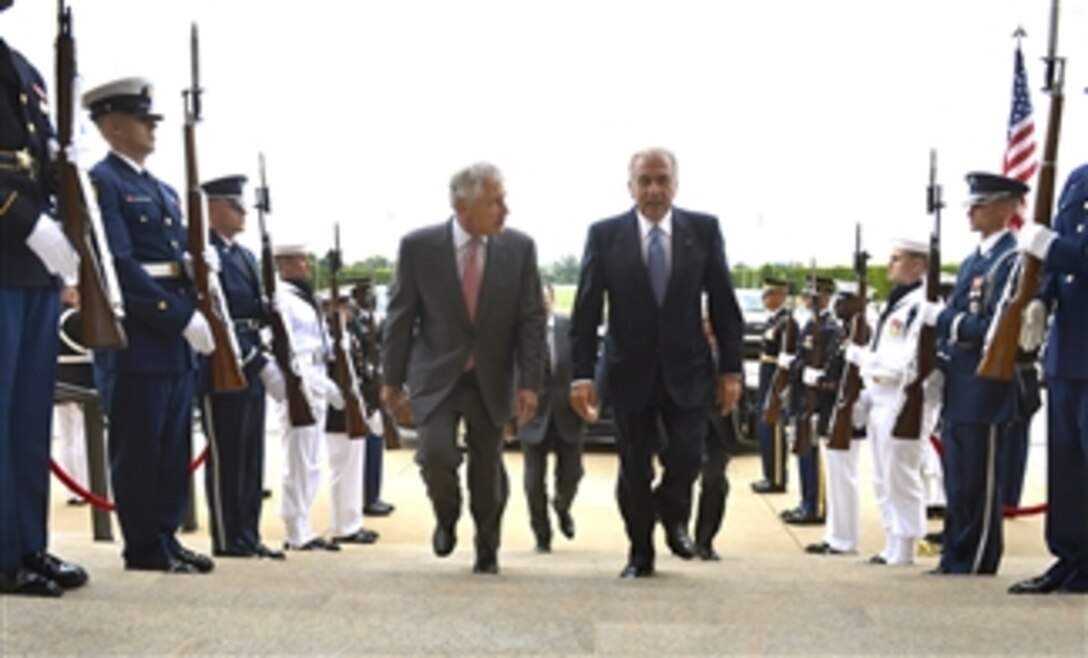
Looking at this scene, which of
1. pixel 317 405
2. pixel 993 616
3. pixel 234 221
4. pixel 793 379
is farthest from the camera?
pixel 793 379

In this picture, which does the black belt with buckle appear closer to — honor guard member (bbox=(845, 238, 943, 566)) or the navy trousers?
the navy trousers

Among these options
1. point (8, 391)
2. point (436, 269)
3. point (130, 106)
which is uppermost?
point (130, 106)

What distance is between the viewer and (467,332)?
5.07 metres

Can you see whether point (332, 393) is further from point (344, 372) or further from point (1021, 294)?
point (1021, 294)

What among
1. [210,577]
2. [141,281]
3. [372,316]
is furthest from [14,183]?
[372,316]

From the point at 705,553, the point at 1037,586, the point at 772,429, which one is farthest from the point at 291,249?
the point at 1037,586

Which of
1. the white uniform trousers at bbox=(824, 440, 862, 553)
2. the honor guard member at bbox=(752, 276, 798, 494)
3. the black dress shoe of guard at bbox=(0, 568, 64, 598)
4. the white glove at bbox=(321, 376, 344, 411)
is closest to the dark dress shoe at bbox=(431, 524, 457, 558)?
the black dress shoe of guard at bbox=(0, 568, 64, 598)

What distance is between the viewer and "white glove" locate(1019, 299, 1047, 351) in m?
4.56

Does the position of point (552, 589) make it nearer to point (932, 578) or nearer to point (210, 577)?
point (210, 577)

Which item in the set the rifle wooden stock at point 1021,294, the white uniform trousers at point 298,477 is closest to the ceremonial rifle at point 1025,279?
the rifle wooden stock at point 1021,294

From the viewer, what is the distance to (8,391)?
3.73 metres

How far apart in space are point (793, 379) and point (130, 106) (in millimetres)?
5603

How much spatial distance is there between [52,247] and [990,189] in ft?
12.0

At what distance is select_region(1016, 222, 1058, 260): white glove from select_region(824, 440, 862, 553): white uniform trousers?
3.60 meters
